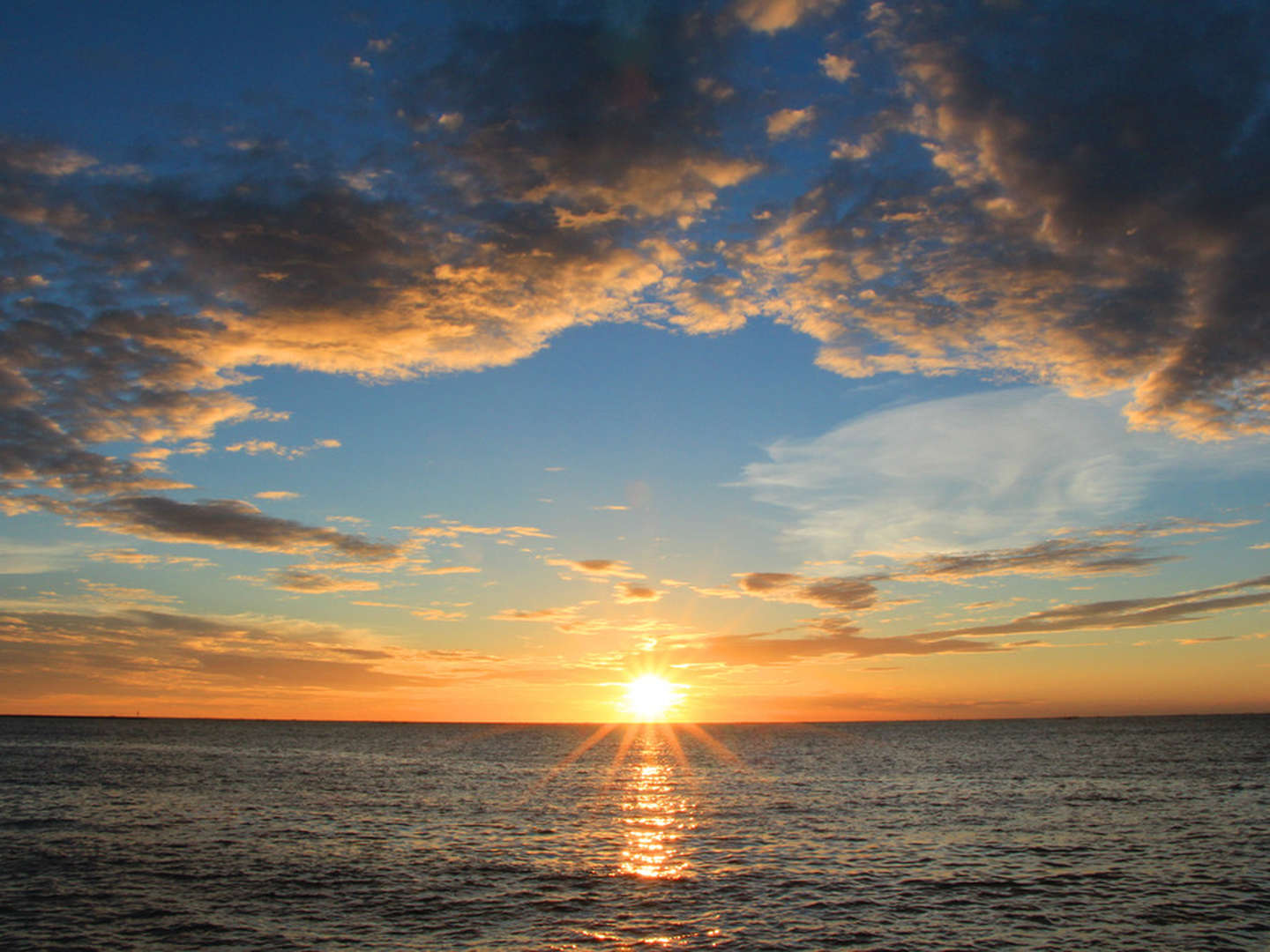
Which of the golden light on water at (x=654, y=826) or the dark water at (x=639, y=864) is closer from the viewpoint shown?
the dark water at (x=639, y=864)

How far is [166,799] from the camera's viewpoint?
65000 mm

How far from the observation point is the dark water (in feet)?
92.6

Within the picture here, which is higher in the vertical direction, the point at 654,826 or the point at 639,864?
the point at 639,864

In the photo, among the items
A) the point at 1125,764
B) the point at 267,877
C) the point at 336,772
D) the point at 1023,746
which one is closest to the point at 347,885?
the point at 267,877

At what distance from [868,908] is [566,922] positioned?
11988 mm

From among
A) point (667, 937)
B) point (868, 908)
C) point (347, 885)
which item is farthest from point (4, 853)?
point (868, 908)

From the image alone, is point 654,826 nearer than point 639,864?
No

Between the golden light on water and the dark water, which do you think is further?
the golden light on water

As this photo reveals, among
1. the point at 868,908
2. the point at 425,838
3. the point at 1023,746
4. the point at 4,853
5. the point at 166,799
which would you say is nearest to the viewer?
the point at 868,908

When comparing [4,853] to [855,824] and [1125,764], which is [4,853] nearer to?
[855,824]

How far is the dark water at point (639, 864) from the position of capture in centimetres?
2823

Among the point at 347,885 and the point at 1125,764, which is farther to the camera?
the point at 1125,764

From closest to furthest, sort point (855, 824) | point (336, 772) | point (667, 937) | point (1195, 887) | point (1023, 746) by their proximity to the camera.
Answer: point (667, 937) < point (1195, 887) < point (855, 824) < point (336, 772) < point (1023, 746)

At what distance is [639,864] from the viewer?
4009cm
